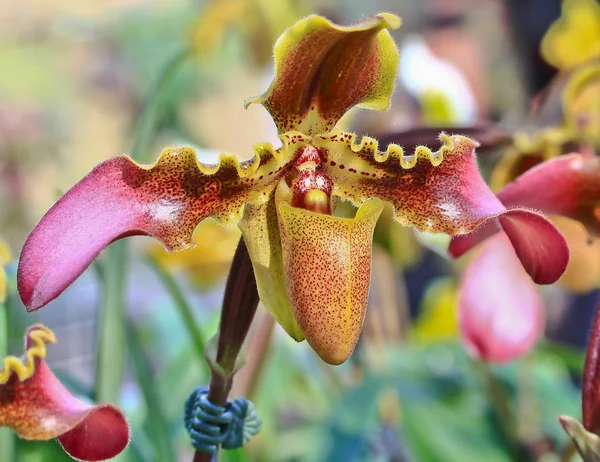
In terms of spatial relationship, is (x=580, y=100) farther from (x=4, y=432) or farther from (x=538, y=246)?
(x=4, y=432)

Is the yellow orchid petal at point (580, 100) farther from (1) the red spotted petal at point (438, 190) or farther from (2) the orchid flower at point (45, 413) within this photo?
(2) the orchid flower at point (45, 413)

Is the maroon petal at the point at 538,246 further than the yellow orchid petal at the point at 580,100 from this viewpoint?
No

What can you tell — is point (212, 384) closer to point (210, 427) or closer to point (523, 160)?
point (210, 427)

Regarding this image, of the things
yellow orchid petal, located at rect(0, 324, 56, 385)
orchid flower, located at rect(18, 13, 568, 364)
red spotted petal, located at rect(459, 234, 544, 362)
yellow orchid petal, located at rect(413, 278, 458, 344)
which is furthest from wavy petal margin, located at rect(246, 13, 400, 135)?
yellow orchid petal, located at rect(413, 278, 458, 344)

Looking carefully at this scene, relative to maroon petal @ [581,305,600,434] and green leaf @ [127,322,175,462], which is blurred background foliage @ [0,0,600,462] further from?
maroon petal @ [581,305,600,434]

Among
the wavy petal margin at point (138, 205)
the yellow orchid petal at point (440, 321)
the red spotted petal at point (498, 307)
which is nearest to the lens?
the wavy petal margin at point (138, 205)

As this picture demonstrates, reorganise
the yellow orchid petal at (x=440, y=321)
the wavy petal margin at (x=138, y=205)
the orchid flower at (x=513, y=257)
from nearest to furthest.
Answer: the wavy petal margin at (x=138, y=205)
the orchid flower at (x=513, y=257)
the yellow orchid petal at (x=440, y=321)

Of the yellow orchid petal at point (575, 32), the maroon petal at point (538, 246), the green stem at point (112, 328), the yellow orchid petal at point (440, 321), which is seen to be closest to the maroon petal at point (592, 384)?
the maroon petal at point (538, 246)
